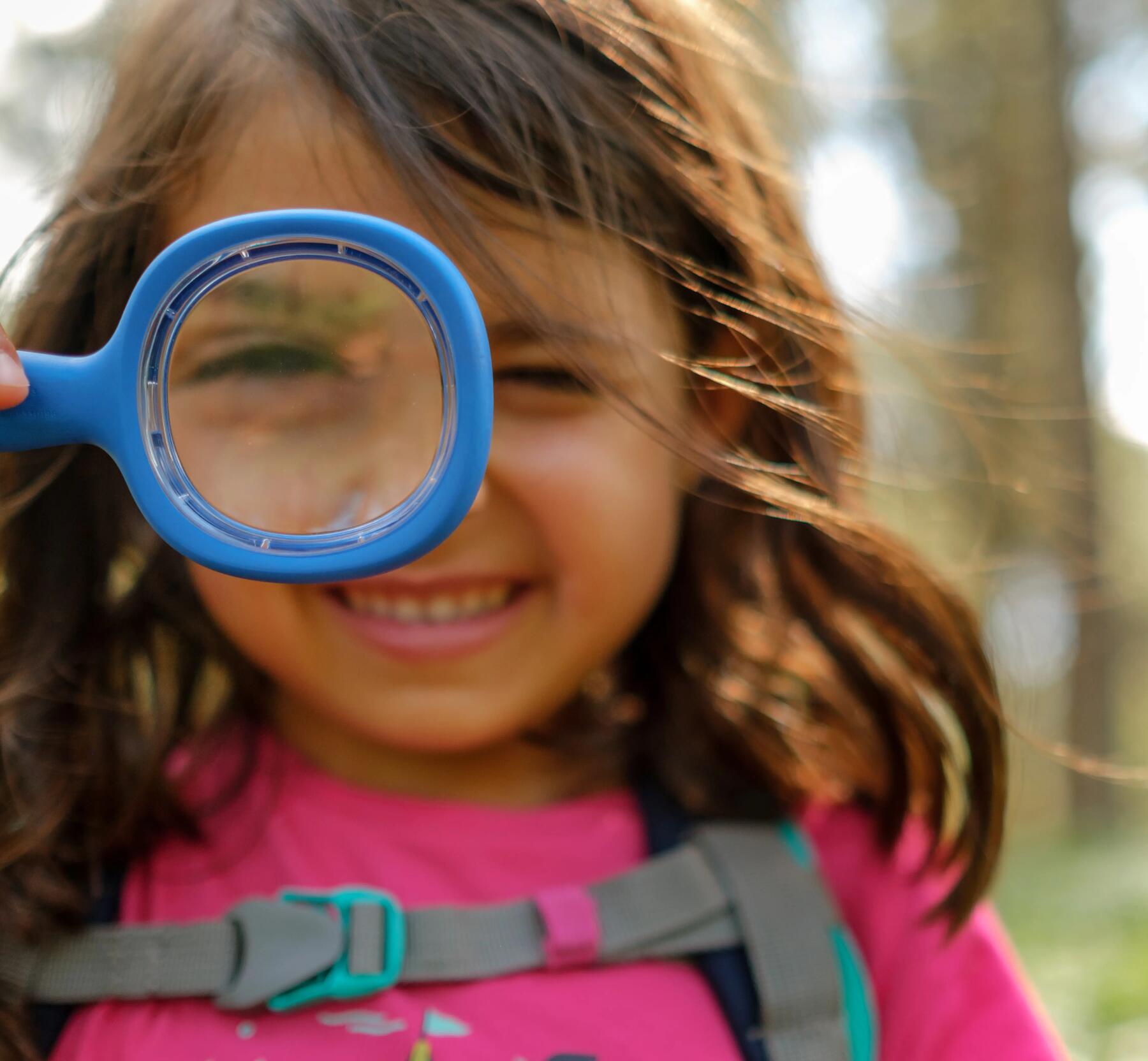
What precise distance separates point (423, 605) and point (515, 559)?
0.12 meters

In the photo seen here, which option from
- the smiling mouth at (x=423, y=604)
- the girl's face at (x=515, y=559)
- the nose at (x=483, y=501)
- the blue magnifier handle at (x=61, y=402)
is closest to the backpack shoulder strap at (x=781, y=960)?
the girl's face at (x=515, y=559)

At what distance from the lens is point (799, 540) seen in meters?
1.68

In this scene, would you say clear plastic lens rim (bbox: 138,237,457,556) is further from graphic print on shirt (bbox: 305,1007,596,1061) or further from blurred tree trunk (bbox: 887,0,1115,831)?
blurred tree trunk (bbox: 887,0,1115,831)

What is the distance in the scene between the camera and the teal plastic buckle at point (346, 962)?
48.8 inches

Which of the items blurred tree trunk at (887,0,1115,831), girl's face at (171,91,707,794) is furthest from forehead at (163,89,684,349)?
blurred tree trunk at (887,0,1115,831)

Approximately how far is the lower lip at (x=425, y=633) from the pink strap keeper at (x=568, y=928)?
11.8 inches

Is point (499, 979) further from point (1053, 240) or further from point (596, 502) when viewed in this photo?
point (1053, 240)

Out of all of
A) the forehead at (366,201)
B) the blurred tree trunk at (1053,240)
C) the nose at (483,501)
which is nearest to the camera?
the forehead at (366,201)

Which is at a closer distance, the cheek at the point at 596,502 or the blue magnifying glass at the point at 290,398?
the blue magnifying glass at the point at 290,398

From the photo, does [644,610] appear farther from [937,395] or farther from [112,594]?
[112,594]

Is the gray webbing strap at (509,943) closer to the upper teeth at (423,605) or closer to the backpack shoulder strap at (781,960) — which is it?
the backpack shoulder strap at (781,960)

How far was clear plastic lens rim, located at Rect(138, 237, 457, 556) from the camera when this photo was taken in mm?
951

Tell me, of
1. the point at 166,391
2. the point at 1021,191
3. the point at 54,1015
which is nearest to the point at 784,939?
the point at 54,1015

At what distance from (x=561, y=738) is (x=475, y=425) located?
0.78m
